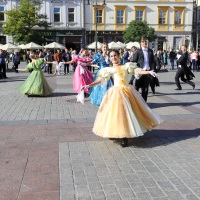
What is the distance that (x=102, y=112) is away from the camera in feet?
18.6

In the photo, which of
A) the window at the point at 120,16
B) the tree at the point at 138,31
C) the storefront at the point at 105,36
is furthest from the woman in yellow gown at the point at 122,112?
the window at the point at 120,16

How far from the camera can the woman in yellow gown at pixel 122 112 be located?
5.40 metres

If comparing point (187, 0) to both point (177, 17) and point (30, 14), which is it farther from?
point (30, 14)

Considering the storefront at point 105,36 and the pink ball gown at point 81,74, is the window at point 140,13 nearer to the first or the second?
the storefront at point 105,36

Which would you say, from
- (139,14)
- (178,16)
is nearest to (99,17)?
(139,14)

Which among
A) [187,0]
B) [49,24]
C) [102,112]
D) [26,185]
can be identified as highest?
[187,0]

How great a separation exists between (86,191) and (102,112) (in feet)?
6.44

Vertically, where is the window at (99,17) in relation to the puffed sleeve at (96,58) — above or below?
above

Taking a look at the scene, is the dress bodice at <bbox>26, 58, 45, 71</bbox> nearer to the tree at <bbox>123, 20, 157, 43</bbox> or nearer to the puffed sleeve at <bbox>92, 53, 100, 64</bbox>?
the puffed sleeve at <bbox>92, 53, 100, 64</bbox>

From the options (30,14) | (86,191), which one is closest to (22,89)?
(86,191)

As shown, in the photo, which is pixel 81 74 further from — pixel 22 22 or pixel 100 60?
pixel 22 22

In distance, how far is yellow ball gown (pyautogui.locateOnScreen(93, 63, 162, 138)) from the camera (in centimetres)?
540

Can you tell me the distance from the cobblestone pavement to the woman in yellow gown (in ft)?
1.01

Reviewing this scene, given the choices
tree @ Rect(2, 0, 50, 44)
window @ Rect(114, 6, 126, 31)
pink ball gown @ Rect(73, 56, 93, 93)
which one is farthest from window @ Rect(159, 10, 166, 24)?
pink ball gown @ Rect(73, 56, 93, 93)
